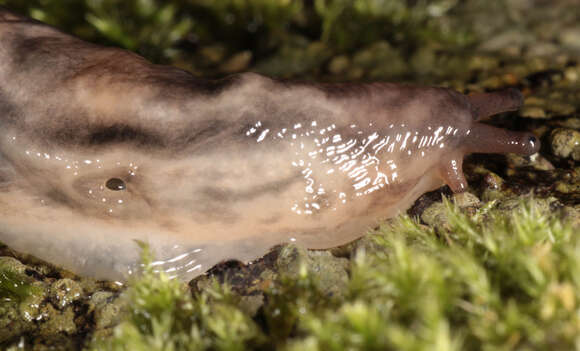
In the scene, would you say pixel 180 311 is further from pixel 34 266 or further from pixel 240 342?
pixel 34 266

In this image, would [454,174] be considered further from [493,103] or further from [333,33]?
[333,33]

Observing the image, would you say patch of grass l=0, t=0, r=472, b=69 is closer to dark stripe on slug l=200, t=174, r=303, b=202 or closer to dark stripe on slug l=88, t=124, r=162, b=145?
dark stripe on slug l=88, t=124, r=162, b=145

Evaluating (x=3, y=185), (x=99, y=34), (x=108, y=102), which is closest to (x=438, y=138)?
(x=108, y=102)

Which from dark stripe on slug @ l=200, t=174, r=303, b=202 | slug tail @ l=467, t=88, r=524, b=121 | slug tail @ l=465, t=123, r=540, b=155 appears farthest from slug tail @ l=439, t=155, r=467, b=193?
dark stripe on slug @ l=200, t=174, r=303, b=202

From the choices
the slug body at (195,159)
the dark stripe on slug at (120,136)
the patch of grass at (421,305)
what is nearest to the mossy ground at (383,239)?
the patch of grass at (421,305)

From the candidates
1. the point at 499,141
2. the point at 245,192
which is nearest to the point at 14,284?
the point at 245,192

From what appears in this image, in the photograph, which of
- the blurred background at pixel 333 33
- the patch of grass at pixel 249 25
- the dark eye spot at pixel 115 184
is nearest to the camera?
the dark eye spot at pixel 115 184

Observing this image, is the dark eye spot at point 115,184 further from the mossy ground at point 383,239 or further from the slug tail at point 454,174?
the slug tail at point 454,174
